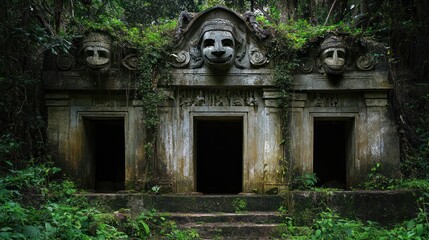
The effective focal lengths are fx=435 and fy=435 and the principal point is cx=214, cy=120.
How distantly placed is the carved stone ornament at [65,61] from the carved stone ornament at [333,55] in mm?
4719

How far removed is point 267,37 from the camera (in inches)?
324

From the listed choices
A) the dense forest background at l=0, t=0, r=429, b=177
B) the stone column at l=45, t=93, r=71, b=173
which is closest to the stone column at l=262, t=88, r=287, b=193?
the dense forest background at l=0, t=0, r=429, b=177

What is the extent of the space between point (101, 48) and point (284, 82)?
3.39m

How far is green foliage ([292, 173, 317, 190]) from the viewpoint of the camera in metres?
7.73

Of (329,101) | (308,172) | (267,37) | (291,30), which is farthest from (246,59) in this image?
(308,172)

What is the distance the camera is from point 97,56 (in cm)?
785

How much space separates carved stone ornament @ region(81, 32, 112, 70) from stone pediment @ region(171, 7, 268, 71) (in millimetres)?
1213

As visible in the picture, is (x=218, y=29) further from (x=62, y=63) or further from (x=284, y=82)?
(x=62, y=63)

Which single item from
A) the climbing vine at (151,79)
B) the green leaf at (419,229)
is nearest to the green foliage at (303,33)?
the climbing vine at (151,79)

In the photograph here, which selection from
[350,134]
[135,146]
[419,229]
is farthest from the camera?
[350,134]

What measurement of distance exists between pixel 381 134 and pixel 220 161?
17.4 feet

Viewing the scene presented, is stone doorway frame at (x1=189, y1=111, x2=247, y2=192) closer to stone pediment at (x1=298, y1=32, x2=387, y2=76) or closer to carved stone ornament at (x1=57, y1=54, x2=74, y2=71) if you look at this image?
stone pediment at (x1=298, y1=32, x2=387, y2=76)

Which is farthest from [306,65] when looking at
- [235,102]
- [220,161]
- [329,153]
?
[220,161]

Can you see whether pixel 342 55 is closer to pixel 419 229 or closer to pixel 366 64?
pixel 366 64
